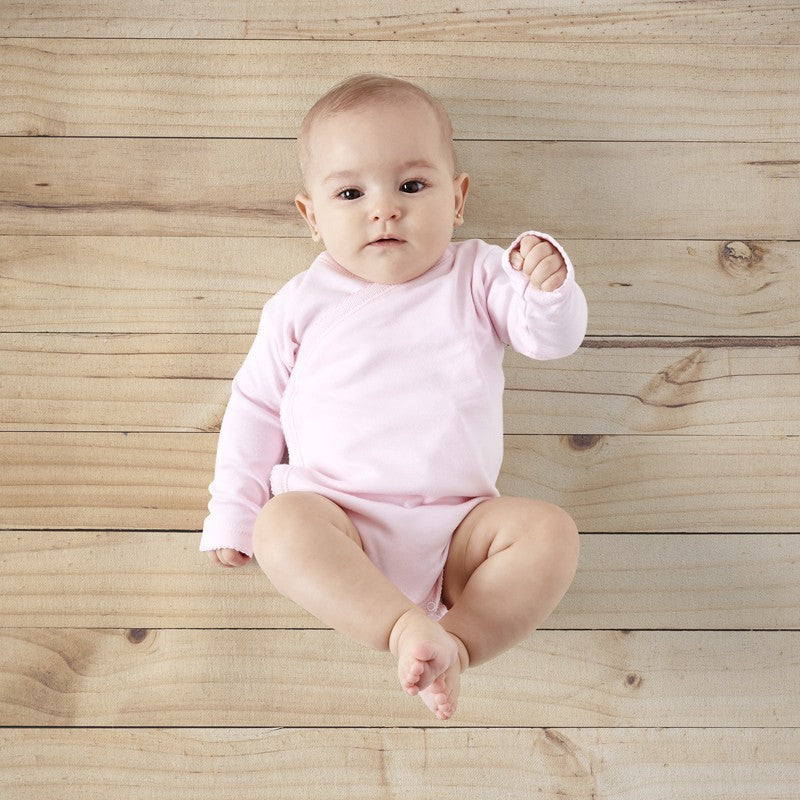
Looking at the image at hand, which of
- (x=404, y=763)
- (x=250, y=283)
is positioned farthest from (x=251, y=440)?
(x=404, y=763)

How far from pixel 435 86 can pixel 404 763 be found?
0.89 meters

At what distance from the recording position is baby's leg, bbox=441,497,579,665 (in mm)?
856

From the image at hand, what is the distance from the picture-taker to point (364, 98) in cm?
96

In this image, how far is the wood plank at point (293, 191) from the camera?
3.64 ft

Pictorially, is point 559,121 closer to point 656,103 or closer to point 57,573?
point 656,103

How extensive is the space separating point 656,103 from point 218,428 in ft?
2.41

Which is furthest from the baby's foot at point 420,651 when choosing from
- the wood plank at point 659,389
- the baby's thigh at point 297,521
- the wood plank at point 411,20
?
the wood plank at point 411,20

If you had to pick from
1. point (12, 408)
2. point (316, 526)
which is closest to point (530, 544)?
point (316, 526)

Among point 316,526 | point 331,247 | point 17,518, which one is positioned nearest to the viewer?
point 316,526

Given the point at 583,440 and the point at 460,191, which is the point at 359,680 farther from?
the point at 460,191

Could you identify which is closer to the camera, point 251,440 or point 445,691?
point 445,691

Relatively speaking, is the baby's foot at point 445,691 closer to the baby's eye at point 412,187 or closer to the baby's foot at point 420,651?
the baby's foot at point 420,651

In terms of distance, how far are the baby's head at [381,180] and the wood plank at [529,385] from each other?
22cm

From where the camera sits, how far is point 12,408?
1.09 m
